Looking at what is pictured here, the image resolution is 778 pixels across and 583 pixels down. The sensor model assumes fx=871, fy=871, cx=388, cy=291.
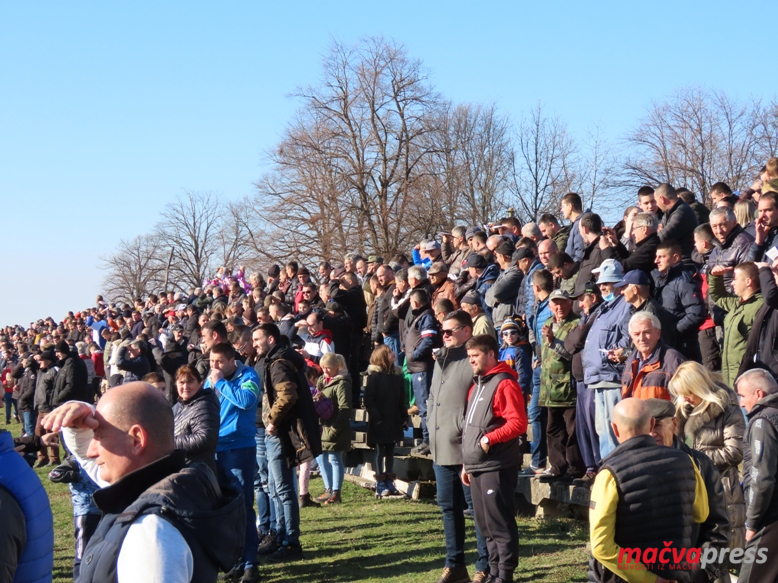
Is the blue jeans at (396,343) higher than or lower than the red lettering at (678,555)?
higher

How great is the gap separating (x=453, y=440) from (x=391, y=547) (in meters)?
2.03

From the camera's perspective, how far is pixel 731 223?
8945 mm

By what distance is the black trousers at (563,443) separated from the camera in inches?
352

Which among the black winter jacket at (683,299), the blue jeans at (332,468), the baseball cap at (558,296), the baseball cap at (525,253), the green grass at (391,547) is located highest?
the baseball cap at (525,253)

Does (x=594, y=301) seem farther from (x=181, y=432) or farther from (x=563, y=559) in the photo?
(x=181, y=432)

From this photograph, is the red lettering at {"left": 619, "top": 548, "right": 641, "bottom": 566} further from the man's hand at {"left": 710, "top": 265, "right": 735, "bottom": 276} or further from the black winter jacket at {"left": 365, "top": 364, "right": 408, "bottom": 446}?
the black winter jacket at {"left": 365, "top": 364, "right": 408, "bottom": 446}

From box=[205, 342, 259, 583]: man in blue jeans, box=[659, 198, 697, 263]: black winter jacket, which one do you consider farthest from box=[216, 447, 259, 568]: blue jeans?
box=[659, 198, 697, 263]: black winter jacket

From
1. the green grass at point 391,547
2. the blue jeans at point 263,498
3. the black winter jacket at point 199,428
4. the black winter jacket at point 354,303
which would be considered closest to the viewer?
the black winter jacket at point 199,428

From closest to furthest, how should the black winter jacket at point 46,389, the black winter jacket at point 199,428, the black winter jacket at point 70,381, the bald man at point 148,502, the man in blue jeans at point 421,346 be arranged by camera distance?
the bald man at point 148,502
the black winter jacket at point 199,428
the man in blue jeans at point 421,346
the black winter jacket at point 70,381
the black winter jacket at point 46,389

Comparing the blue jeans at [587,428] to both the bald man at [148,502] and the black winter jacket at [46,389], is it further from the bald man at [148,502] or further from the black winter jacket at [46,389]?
the black winter jacket at [46,389]

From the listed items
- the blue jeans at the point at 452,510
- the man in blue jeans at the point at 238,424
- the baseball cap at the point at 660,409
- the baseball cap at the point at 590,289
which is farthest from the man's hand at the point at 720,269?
the man in blue jeans at the point at 238,424

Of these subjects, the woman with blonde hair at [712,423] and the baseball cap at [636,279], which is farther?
the baseball cap at [636,279]

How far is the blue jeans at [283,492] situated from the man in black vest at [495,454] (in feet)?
7.11

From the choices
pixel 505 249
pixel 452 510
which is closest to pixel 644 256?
pixel 505 249
